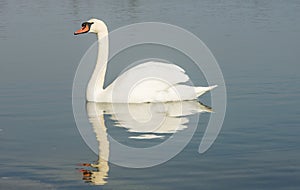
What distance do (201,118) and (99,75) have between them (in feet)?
9.89

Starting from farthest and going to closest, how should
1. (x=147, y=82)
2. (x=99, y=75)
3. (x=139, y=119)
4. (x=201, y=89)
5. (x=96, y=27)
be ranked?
(x=96, y=27) → (x=99, y=75) → (x=147, y=82) → (x=201, y=89) → (x=139, y=119)

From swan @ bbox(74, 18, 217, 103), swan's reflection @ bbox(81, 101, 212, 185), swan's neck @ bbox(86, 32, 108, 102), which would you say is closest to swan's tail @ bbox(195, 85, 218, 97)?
swan @ bbox(74, 18, 217, 103)

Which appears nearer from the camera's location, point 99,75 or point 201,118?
point 201,118

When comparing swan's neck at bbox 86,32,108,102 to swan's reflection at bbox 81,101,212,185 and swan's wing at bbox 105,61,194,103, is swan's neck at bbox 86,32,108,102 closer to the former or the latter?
swan's reflection at bbox 81,101,212,185

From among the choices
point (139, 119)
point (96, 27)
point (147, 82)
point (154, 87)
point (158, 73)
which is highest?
point (96, 27)

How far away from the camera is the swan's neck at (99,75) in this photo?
42.6ft

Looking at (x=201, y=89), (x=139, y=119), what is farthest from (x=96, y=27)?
(x=139, y=119)

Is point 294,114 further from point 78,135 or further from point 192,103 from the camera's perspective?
point 78,135

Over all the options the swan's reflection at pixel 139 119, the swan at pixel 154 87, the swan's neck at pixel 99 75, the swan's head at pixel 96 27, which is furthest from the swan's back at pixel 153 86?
the swan's head at pixel 96 27

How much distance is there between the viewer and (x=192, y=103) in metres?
12.4

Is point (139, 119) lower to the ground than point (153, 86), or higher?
lower

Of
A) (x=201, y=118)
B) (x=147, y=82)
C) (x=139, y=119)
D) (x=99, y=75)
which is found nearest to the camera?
(x=201, y=118)

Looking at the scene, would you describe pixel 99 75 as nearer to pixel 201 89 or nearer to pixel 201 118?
pixel 201 89

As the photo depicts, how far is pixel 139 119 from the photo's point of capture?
11.3m
